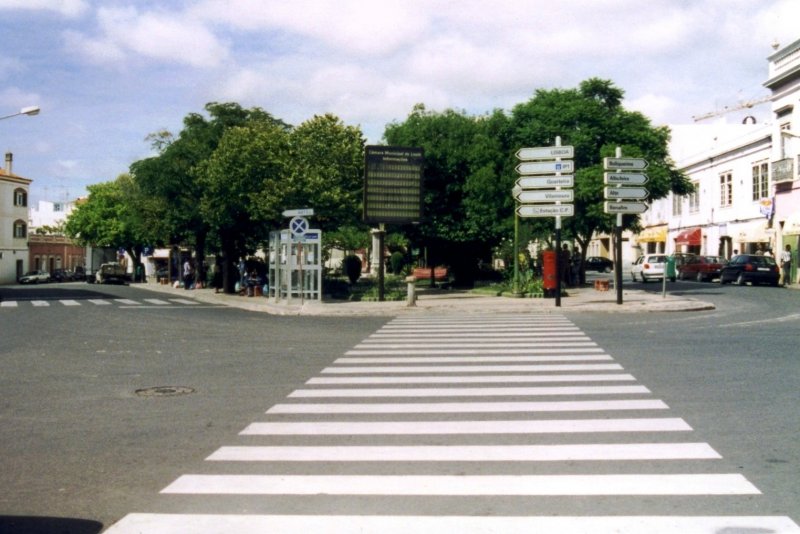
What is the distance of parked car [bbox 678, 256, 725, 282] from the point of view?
156ft

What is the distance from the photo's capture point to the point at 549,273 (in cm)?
2827

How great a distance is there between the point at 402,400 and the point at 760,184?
1845 inches

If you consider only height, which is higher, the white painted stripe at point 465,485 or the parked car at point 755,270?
the parked car at point 755,270

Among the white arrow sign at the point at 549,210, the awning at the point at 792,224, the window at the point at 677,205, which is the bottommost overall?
the white arrow sign at the point at 549,210

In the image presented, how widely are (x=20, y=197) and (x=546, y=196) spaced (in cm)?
7474

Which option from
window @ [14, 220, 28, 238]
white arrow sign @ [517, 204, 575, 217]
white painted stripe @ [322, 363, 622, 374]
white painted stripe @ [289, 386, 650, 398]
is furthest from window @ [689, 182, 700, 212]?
window @ [14, 220, 28, 238]

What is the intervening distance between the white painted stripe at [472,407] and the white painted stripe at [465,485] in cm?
257

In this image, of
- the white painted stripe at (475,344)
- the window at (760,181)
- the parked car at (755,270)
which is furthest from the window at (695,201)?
the white painted stripe at (475,344)

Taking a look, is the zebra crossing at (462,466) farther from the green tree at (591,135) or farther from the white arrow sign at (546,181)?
the green tree at (591,135)

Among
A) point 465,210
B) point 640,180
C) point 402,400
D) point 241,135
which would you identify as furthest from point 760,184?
point 402,400

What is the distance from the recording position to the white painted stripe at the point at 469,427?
25.1 feet

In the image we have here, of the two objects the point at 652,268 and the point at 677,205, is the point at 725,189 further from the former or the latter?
the point at 652,268

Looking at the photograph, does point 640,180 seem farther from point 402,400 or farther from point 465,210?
point 402,400

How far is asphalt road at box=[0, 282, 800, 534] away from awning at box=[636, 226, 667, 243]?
51514 mm
